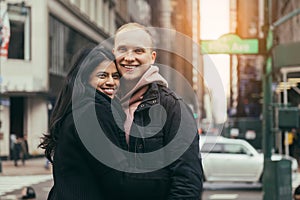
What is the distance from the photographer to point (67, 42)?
136 feet

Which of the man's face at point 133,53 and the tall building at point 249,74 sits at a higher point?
the tall building at point 249,74

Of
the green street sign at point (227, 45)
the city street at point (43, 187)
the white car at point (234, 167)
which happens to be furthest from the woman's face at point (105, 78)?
the white car at point (234, 167)

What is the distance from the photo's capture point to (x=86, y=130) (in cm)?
306

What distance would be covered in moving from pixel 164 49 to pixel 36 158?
33.2 meters

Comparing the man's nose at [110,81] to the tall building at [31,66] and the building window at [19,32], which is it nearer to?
the tall building at [31,66]

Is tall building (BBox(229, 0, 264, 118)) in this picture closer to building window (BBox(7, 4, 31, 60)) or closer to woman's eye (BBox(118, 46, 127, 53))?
building window (BBox(7, 4, 31, 60))

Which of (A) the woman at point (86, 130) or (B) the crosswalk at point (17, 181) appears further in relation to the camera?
(B) the crosswalk at point (17, 181)

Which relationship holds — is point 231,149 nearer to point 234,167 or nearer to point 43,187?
point 234,167

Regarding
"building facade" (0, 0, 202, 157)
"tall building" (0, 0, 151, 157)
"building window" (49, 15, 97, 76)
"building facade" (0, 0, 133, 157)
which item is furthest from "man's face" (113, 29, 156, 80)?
"building window" (49, 15, 97, 76)

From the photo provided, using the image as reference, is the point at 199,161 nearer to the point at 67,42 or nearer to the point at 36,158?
the point at 36,158

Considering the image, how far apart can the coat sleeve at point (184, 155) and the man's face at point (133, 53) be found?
9.5 inches

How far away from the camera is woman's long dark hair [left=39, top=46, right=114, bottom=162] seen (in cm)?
320

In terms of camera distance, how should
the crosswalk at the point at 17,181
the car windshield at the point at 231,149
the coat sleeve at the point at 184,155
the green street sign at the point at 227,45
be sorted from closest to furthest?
the coat sleeve at the point at 184,155
the green street sign at the point at 227,45
the crosswalk at the point at 17,181
the car windshield at the point at 231,149

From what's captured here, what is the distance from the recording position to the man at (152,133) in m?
2.96
